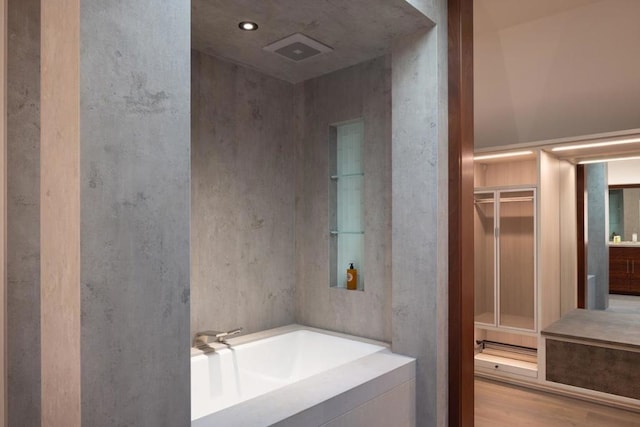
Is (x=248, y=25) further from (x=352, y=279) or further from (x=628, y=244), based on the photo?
(x=628, y=244)

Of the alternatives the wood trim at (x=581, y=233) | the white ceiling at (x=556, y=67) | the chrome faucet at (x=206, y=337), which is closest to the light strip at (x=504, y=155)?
the white ceiling at (x=556, y=67)

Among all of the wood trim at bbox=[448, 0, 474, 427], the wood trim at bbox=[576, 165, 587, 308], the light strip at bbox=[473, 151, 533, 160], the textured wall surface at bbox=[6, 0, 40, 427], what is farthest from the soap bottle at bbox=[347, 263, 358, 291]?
the wood trim at bbox=[576, 165, 587, 308]

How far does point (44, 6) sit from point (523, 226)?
4359mm

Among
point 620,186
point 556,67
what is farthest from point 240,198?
point 620,186

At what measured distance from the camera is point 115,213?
1069 mm

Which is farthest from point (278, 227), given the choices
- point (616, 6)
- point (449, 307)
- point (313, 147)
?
point (616, 6)

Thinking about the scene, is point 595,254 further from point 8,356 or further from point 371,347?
point 8,356

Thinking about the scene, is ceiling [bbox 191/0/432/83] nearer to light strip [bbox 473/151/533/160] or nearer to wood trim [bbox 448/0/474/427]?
wood trim [bbox 448/0/474/427]

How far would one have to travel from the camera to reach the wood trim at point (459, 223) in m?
2.21

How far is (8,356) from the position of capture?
1.31m

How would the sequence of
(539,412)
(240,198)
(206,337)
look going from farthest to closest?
1. (539,412)
2. (240,198)
3. (206,337)

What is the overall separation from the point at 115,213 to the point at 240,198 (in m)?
1.65

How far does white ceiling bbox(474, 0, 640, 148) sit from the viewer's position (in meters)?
3.04

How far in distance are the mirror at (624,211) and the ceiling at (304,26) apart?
13.0ft
